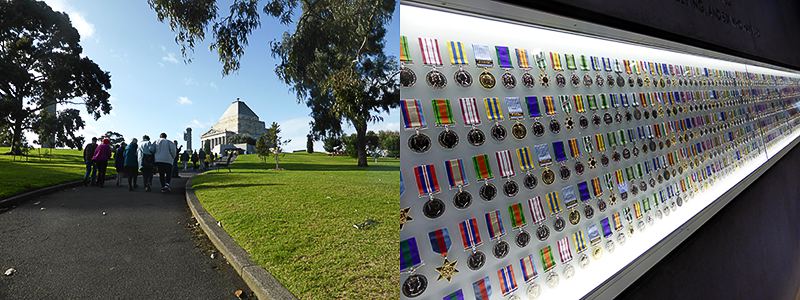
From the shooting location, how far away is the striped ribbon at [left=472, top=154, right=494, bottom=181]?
922mm

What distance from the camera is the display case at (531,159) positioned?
2.79ft

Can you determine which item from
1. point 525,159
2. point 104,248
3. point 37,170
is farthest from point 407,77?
point 37,170

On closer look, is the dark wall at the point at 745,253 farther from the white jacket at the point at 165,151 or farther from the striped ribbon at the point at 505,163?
the white jacket at the point at 165,151

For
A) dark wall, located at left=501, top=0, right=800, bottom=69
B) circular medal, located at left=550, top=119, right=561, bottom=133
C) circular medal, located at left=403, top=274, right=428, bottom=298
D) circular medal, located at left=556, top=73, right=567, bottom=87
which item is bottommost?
circular medal, located at left=403, top=274, right=428, bottom=298

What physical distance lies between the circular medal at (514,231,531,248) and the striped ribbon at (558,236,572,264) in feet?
0.56

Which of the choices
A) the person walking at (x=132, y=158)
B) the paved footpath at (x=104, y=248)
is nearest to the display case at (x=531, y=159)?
the paved footpath at (x=104, y=248)

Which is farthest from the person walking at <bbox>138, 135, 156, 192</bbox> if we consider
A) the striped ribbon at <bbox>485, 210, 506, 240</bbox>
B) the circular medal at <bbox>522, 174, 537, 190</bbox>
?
the circular medal at <bbox>522, 174, 537, 190</bbox>

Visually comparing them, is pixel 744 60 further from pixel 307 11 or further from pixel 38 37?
pixel 38 37

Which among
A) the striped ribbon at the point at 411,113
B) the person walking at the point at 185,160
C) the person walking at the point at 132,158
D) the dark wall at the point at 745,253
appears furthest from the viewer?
the dark wall at the point at 745,253

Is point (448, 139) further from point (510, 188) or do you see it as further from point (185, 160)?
point (185, 160)

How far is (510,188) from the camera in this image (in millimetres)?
997

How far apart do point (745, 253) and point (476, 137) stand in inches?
117

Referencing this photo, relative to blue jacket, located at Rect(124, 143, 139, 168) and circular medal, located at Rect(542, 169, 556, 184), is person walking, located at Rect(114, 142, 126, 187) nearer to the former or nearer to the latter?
blue jacket, located at Rect(124, 143, 139, 168)

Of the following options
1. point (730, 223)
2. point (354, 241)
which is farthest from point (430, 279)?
point (730, 223)
